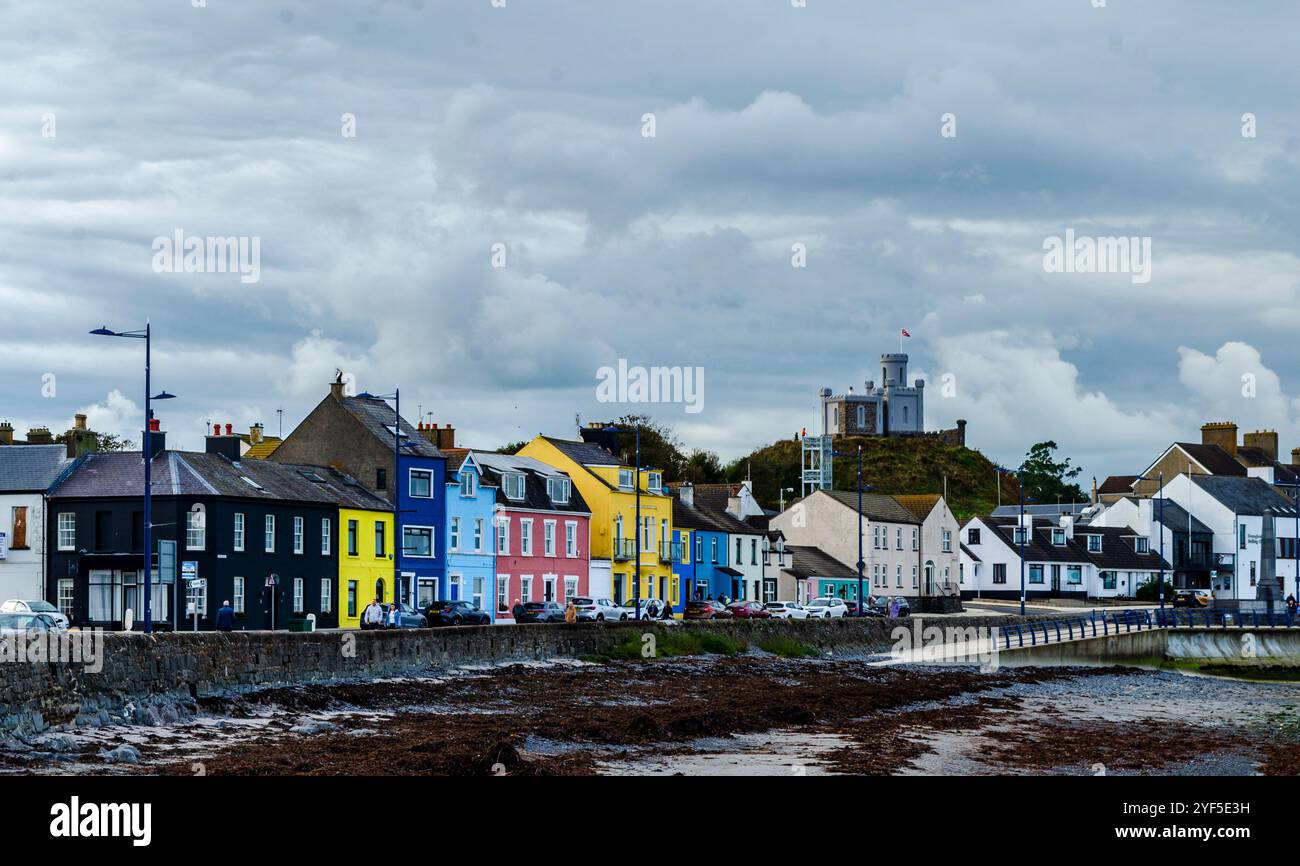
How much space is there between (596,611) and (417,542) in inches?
340

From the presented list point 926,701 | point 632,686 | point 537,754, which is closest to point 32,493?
point 632,686

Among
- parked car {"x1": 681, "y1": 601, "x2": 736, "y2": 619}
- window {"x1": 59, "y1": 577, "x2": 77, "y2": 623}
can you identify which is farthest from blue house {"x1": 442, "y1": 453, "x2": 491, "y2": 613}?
window {"x1": 59, "y1": 577, "x2": 77, "y2": 623}

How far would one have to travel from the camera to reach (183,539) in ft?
196

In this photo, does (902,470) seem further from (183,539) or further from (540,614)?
(183,539)

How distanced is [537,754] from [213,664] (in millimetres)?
9614

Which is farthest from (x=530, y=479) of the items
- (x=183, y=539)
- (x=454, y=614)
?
(x=183, y=539)

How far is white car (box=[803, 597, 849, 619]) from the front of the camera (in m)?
81.1

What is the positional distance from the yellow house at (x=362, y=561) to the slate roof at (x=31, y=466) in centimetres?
1116

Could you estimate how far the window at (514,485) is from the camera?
7694 cm

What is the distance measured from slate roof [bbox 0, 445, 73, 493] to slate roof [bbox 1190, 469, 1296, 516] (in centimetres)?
8801

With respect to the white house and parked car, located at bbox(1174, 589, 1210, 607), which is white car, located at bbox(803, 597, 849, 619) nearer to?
parked car, located at bbox(1174, 589, 1210, 607)
